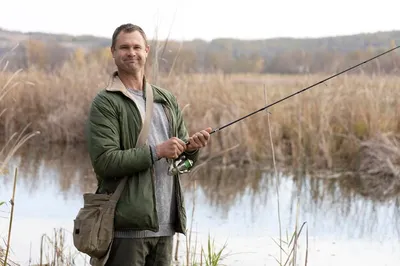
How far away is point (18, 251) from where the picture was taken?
16.9 ft

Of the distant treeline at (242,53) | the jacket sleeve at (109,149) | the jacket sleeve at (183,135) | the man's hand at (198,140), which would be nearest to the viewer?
the jacket sleeve at (109,149)

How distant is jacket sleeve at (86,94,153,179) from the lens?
2.70 metres

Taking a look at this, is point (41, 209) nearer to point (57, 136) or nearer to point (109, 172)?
point (109, 172)

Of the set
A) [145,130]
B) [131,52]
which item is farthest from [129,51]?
[145,130]

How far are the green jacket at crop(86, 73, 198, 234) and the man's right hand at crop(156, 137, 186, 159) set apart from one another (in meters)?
0.04

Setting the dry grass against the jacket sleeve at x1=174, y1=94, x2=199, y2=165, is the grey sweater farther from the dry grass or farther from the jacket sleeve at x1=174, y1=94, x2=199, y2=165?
the dry grass

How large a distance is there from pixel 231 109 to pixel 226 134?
47 cm

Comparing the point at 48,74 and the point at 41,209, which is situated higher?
the point at 48,74

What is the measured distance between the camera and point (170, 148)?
8.96ft

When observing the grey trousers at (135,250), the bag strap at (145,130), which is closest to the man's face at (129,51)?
the bag strap at (145,130)

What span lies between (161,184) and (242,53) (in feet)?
132

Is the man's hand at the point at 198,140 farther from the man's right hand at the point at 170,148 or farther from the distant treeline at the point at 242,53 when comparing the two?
the distant treeline at the point at 242,53

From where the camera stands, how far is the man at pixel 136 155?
2.73 metres

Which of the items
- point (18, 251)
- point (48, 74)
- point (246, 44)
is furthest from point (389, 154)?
point (246, 44)
